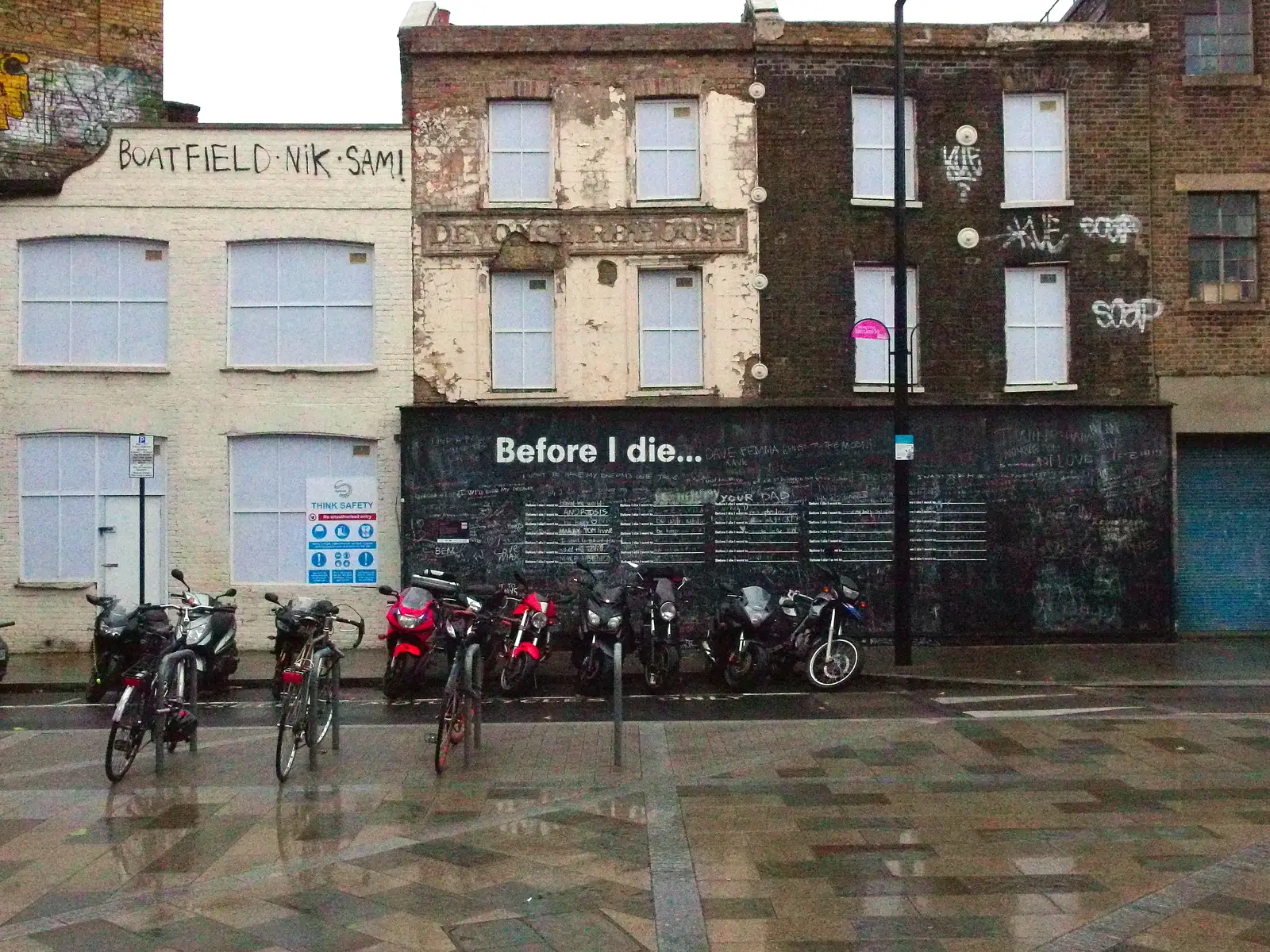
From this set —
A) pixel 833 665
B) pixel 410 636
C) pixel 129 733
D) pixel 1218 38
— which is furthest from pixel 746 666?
pixel 1218 38

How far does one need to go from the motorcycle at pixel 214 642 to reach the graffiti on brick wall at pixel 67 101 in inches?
398

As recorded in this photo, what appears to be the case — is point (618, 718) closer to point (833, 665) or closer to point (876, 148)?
point (833, 665)

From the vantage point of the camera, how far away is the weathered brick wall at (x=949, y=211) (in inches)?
814

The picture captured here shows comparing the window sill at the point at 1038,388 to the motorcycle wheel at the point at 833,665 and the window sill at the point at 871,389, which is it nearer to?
the window sill at the point at 871,389

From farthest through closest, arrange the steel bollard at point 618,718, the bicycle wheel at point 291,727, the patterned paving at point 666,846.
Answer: the steel bollard at point 618,718, the bicycle wheel at point 291,727, the patterned paving at point 666,846

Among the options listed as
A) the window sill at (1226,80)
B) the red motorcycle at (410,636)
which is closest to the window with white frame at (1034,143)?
the window sill at (1226,80)

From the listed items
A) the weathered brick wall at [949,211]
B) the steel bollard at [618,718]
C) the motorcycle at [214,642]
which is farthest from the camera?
the weathered brick wall at [949,211]

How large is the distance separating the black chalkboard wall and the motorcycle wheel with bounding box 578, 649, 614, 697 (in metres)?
4.78

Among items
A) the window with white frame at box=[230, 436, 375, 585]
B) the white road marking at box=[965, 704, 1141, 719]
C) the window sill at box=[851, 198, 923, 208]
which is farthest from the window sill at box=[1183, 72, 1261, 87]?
the window with white frame at box=[230, 436, 375, 585]

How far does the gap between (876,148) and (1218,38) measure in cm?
558

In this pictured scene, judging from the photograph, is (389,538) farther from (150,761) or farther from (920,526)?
(150,761)

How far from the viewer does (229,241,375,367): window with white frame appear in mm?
20719

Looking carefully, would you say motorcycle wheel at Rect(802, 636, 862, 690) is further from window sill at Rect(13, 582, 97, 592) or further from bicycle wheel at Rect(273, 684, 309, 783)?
window sill at Rect(13, 582, 97, 592)

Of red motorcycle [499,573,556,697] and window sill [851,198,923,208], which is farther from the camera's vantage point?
window sill [851,198,923,208]
